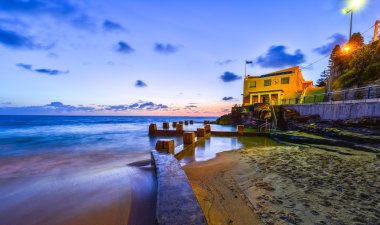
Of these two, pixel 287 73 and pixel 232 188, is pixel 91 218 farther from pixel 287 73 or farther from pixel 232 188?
pixel 287 73

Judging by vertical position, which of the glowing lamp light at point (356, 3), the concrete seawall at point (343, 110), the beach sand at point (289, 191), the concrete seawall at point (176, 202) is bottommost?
the beach sand at point (289, 191)

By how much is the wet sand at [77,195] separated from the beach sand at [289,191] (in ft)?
5.09

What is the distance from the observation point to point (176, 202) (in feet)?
9.93

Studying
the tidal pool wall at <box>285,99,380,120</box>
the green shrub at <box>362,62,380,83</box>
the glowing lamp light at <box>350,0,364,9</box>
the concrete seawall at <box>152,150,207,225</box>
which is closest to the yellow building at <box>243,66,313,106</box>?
the glowing lamp light at <box>350,0,364,9</box>

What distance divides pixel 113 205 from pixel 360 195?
587 centimetres

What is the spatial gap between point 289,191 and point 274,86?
36912 mm

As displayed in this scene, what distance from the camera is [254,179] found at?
5184mm

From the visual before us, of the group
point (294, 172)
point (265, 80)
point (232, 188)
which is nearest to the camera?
point (232, 188)

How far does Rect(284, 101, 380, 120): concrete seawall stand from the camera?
1151cm

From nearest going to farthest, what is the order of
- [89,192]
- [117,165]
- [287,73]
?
[89,192] < [117,165] < [287,73]

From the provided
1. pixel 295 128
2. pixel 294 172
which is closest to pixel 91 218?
pixel 294 172

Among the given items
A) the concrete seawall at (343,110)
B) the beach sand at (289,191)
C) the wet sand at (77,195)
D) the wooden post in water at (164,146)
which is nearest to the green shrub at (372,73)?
the concrete seawall at (343,110)

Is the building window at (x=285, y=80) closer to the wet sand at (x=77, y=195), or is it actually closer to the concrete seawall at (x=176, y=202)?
the wet sand at (x=77, y=195)

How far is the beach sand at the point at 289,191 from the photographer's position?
10.6 feet
